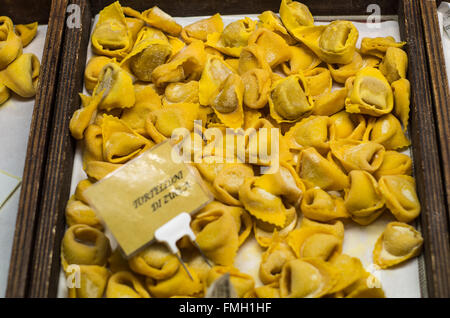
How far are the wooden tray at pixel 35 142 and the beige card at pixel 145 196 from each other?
186 mm

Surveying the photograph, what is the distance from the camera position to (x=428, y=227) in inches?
45.0

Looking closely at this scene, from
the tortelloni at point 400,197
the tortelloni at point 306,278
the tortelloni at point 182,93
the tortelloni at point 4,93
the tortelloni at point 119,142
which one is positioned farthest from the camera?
the tortelloni at point 4,93

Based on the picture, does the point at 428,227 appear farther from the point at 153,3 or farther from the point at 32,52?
the point at 32,52

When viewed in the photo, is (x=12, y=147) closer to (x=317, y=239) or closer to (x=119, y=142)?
(x=119, y=142)

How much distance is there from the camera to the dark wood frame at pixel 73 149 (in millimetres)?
1116

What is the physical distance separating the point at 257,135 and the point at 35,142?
567 mm

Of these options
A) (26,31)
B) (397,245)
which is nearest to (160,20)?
(26,31)

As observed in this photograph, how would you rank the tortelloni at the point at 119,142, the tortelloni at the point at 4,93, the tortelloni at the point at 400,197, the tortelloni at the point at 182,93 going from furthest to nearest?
1. the tortelloni at the point at 4,93
2. the tortelloni at the point at 182,93
3. the tortelloni at the point at 119,142
4. the tortelloni at the point at 400,197

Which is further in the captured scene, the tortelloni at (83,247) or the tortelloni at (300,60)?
the tortelloni at (300,60)

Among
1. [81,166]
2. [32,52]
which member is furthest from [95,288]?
[32,52]

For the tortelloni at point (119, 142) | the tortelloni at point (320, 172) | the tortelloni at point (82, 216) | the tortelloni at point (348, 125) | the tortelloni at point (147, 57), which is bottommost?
the tortelloni at point (82, 216)

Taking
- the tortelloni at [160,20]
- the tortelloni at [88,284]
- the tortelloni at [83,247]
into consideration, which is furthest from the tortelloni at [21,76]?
the tortelloni at [88,284]

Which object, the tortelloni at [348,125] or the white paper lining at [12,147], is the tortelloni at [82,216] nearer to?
the white paper lining at [12,147]
